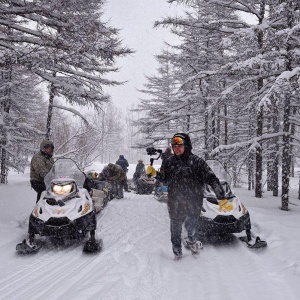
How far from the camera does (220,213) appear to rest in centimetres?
546

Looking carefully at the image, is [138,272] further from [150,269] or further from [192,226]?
[192,226]

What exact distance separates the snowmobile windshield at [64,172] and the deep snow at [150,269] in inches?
48.5

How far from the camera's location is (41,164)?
6.18 metres

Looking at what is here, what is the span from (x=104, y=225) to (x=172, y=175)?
3109mm

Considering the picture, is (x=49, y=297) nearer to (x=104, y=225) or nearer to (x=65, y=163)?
(x=65, y=163)

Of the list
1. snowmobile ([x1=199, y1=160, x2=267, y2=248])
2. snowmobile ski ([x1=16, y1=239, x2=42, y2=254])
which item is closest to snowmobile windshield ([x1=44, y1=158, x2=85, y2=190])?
snowmobile ski ([x1=16, y1=239, x2=42, y2=254])

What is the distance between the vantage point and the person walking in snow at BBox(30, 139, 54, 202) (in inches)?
242

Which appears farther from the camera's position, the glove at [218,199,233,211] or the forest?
the forest

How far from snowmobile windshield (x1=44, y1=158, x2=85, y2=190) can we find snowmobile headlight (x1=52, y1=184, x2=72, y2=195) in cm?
38

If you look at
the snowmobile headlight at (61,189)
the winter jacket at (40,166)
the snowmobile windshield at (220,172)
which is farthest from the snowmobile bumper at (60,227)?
the snowmobile windshield at (220,172)

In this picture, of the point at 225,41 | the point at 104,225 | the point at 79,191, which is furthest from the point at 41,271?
the point at 225,41

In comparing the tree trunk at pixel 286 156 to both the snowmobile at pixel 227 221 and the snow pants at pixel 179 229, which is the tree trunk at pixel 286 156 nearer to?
the snowmobile at pixel 227 221

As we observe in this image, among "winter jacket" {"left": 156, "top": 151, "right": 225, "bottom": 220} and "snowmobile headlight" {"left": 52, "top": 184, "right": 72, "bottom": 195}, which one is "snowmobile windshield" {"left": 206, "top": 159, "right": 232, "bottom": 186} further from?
"snowmobile headlight" {"left": 52, "top": 184, "right": 72, "bottom": 195}

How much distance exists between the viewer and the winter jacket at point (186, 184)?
4633 mm
